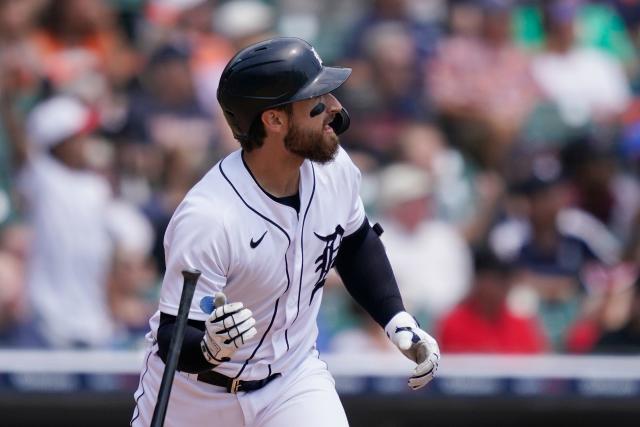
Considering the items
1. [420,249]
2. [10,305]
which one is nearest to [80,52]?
[10,305]

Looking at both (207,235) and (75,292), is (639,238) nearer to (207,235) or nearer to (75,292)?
(75,292)

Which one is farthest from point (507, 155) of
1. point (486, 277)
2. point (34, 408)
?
point (34, 408)

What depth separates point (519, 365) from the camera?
5.29 meters

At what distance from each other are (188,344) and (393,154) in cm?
369

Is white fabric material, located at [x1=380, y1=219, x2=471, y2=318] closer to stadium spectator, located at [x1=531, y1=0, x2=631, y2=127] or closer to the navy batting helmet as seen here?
stadium spectator, located at [x1=531, y1=0, x2=631, y2=127]

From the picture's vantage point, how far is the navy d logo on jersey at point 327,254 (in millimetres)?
3396

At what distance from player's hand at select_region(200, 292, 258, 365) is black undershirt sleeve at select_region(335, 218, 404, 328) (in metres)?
0.69

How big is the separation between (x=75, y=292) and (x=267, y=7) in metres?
2.51

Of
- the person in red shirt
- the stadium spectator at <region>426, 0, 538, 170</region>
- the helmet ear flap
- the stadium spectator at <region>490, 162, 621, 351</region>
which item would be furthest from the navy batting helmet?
the stadium spectator at <region>426, 0, 538, 170</region>

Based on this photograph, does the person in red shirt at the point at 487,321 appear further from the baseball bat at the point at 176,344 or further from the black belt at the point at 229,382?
the baseball bat at the point at 176,344

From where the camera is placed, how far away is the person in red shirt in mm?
5684

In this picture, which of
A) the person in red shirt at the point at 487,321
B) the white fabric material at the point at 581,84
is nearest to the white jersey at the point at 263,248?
the person in red shirt at the point at 487,321

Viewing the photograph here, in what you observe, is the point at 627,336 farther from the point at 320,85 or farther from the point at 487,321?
the point at 320,85

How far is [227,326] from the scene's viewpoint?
2.87 m
